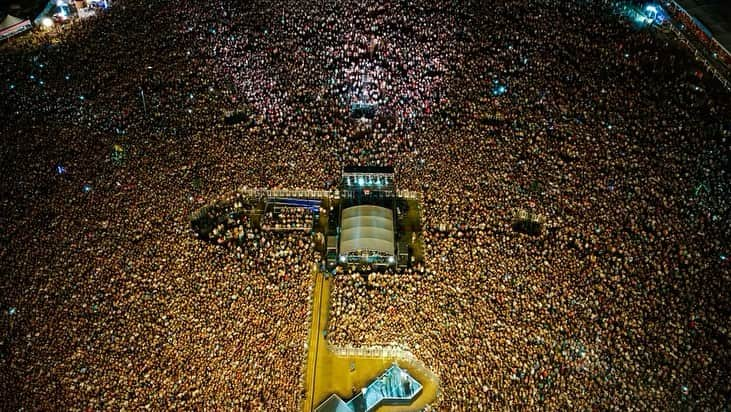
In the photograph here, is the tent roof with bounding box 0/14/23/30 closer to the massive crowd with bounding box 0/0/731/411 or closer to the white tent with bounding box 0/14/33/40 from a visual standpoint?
the white tent with bounding box 0/14/33/40

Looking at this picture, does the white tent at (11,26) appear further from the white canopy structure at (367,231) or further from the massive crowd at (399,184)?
the white canopy structure at (367,231)

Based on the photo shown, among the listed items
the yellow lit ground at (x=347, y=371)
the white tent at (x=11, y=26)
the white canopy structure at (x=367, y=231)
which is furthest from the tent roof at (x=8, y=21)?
the yellow lit ground at (x=347, y=371)

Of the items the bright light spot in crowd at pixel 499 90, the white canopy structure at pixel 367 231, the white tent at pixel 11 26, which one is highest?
the white tent at pixel 11 26

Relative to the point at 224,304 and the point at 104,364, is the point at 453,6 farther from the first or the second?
the point at 104,364

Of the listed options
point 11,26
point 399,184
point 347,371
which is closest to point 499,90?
point 399,184

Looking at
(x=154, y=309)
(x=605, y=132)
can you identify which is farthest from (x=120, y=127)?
(x=605, y=132)
